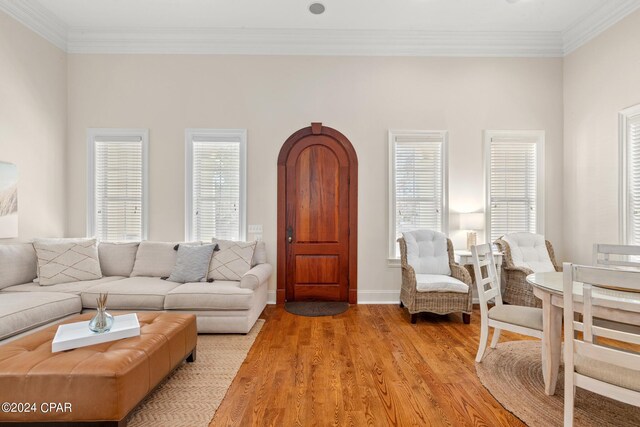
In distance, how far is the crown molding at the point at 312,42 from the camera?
14.8 feet

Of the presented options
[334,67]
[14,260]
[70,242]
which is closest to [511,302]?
[334,67]

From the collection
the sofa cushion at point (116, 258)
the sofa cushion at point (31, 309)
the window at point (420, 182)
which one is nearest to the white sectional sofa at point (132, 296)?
the sofa cushion at point (31, 309)

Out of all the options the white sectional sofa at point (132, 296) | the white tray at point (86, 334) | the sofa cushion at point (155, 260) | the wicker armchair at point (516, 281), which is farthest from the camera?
the sofa cushion at point (155, 260)

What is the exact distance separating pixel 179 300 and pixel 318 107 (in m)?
3.10

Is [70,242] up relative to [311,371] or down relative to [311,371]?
up

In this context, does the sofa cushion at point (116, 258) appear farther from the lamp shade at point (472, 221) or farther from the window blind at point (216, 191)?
the lamp shade at point (472, 221)

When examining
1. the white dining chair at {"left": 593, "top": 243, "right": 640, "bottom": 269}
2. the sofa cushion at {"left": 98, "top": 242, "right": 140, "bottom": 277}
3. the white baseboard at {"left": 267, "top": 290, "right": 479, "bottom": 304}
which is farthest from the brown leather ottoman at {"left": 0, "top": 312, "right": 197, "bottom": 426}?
the white dining chair at {"left": 593, "top": 243, "right": 640, "bottom": 269}

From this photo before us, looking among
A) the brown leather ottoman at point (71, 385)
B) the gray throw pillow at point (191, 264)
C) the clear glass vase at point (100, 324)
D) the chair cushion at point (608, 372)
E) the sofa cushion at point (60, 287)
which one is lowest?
the brown leather ottoman at point (71, 385)

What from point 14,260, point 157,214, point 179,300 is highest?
point 157,214

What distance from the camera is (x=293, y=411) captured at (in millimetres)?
2143

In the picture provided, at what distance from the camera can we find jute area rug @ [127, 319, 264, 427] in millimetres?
2047

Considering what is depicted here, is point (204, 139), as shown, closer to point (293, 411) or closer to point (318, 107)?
point (318, 107)

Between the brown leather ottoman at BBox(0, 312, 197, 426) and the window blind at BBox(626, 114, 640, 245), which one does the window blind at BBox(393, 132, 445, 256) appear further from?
the brown leather ottoman at BBox(0, 312, 197, 426)

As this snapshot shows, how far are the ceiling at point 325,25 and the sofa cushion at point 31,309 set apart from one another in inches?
133
